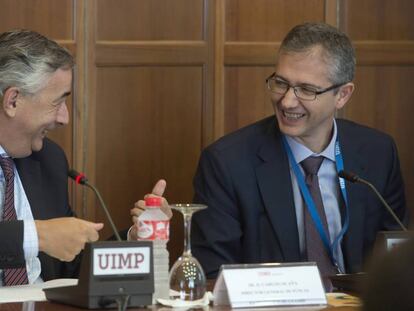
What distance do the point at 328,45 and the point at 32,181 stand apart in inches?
42.9

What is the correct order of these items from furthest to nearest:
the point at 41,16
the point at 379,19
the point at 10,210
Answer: the point at 379,19 < the point at 41,16 < the point at 10,210

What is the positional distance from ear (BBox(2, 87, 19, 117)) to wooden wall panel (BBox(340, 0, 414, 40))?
5.63 ft

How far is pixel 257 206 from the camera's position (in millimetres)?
2771

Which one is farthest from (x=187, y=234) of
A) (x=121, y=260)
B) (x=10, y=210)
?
(x=10, y=210)

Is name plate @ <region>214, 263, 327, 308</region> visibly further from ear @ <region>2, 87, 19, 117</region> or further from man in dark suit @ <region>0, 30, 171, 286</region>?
ear @ <region>2, 87, 19, 117</region>

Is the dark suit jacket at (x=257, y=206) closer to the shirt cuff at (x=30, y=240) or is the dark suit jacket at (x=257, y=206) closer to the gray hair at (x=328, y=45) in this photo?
the gray hair at (x=328, y=45)

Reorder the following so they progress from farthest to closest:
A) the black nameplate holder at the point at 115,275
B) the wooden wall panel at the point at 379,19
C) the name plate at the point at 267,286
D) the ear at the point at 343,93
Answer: the wooden wall panel at the point at 379,19 → the ear at the point at 343,93 → the name plate at the point at 267,286 → the black nameplate holder at the point at 115,275

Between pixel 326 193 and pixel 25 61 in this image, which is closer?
pixel 25 61

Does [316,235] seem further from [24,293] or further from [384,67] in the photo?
[384,67]

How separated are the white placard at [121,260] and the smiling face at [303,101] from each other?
1.12 meters

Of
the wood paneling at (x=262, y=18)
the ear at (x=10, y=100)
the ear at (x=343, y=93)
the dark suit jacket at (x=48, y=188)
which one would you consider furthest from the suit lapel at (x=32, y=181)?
the wood paneling at (x=262, y=18)

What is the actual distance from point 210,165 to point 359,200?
1.72 ft

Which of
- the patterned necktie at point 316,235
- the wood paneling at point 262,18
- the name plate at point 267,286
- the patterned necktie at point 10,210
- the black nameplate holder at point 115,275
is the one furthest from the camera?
the wood paneling at point 262,18

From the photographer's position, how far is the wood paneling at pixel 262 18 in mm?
3639
